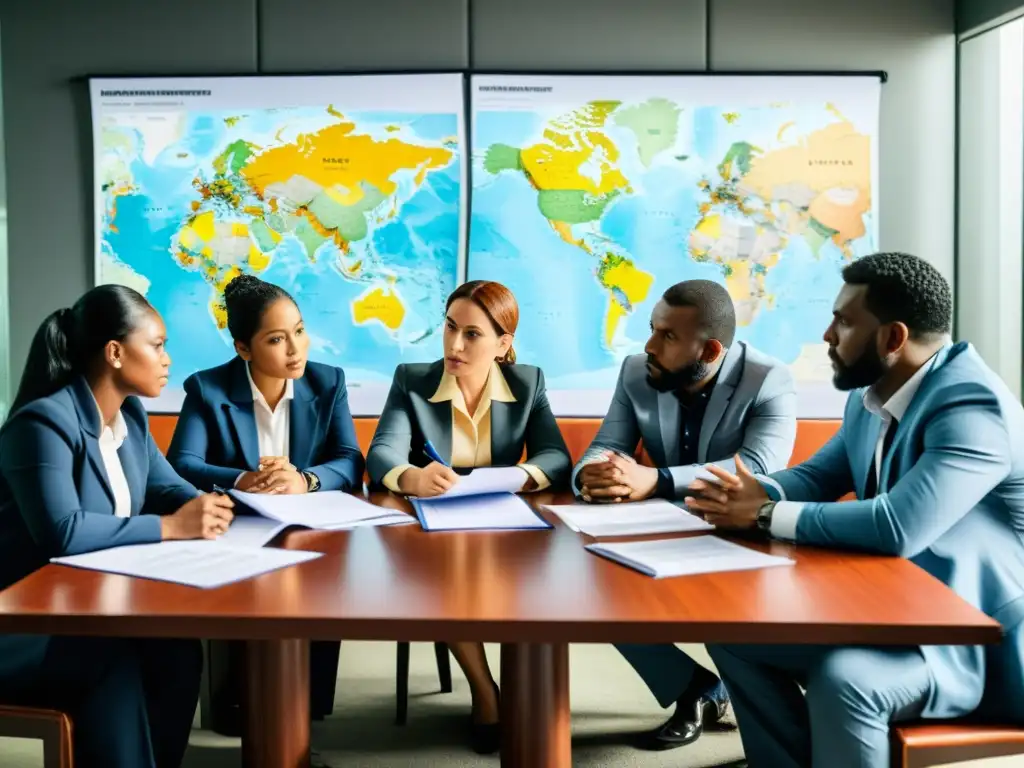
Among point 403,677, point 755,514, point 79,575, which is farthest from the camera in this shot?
point 403,677

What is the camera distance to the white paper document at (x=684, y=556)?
1.67m

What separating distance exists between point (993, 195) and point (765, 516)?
261 centimetres

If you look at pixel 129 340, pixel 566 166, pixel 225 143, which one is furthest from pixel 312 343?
pixel 129 340

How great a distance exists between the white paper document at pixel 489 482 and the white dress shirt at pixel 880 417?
0.67 metres

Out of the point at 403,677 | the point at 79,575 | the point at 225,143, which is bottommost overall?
the point at 403,677

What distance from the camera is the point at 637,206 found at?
3936mm

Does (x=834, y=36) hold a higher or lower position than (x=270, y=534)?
higher

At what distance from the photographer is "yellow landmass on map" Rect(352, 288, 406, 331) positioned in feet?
13.1

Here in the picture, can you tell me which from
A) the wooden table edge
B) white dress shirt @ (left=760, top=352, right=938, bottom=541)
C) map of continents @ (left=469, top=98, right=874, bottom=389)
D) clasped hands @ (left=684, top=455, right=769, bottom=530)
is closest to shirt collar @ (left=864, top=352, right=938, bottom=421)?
white dress shirt @ (left=760, top=352, right=938, bottom=541)

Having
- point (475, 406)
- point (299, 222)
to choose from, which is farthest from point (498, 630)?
point (299, 222)

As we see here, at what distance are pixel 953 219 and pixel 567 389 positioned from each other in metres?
1.81

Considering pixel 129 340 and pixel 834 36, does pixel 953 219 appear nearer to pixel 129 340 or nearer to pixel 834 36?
pixel 834 36

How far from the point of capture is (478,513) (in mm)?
2211

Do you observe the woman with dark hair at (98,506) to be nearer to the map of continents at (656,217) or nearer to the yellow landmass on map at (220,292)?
the yellow landmass on map at (220,292)
